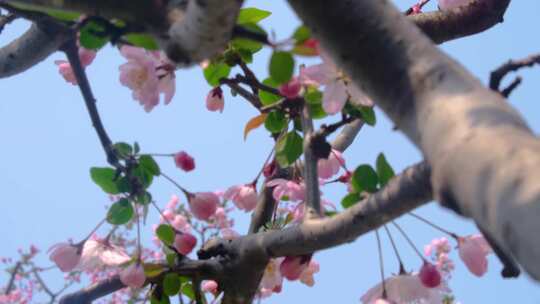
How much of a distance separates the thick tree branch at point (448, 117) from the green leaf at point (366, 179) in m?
0.57

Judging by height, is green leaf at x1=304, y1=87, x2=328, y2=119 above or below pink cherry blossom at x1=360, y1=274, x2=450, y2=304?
above

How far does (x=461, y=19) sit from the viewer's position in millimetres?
1819

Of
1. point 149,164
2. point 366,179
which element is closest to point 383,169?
point 366,179

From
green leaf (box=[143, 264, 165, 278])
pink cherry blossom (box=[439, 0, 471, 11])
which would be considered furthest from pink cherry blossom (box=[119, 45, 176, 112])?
pink cherry blossom (box=[439, 0, 471, 11])

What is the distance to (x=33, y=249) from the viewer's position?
7266mm

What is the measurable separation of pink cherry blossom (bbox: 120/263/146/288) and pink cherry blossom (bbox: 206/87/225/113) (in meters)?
0.60

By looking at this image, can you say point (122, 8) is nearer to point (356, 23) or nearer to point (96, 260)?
point (356, 23)

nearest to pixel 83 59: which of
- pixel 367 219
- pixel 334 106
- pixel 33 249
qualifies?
pixel 334 106

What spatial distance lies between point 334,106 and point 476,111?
761mm

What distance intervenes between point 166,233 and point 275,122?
465 millimetres

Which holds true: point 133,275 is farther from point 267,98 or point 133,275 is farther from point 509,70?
point 509,70

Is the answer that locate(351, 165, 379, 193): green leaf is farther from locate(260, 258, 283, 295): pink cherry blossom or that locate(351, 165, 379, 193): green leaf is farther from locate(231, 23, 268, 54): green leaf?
locate(260, 258, 283, 295): pink cherry blossom

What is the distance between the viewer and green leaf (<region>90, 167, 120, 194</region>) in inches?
64.0

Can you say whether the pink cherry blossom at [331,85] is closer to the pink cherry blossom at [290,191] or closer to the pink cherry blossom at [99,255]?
the pink cherry blossom at [290,191]
